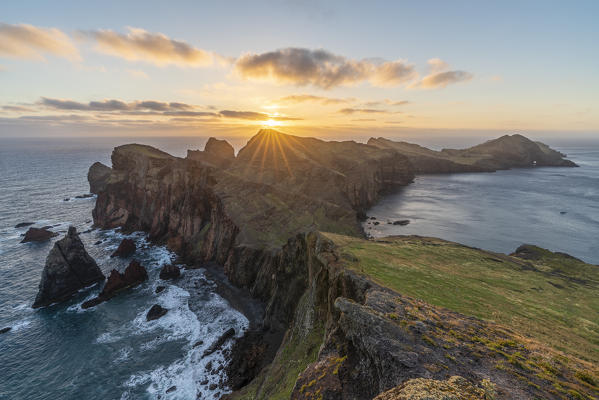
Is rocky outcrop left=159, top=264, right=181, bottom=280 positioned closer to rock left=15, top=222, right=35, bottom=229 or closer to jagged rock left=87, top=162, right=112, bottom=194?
rock left=15, top=222, right=35, bottom=229

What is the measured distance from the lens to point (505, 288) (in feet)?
106

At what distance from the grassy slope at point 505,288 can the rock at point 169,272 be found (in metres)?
50.4

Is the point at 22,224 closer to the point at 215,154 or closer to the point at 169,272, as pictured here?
the point at 169,272

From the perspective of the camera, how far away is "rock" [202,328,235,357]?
4366cm

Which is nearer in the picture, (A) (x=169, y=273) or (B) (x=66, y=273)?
(B) (x=66, y=273)

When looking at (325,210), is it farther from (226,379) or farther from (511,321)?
(511,321)

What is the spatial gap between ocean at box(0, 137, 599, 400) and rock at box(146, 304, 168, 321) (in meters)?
1.33

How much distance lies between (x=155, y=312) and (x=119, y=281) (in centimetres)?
1611

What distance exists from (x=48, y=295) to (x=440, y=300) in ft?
255

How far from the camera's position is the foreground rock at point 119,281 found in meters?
57.0

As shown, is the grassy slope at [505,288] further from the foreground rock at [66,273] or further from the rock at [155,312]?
the foreground rock at [66,273]

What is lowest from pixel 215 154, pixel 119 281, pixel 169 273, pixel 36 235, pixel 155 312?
pixel 36 235

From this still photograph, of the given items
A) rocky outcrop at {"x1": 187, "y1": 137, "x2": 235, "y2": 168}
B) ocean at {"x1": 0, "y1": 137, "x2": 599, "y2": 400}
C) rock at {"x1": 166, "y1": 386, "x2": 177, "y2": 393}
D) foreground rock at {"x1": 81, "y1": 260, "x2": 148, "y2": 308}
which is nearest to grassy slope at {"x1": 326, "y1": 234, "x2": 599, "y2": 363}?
ocean at {"x1": 0, "y1": 137, "x2": 599, "y2": 400}

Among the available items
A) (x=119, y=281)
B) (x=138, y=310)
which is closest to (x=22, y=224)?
(x=119, y=281)
